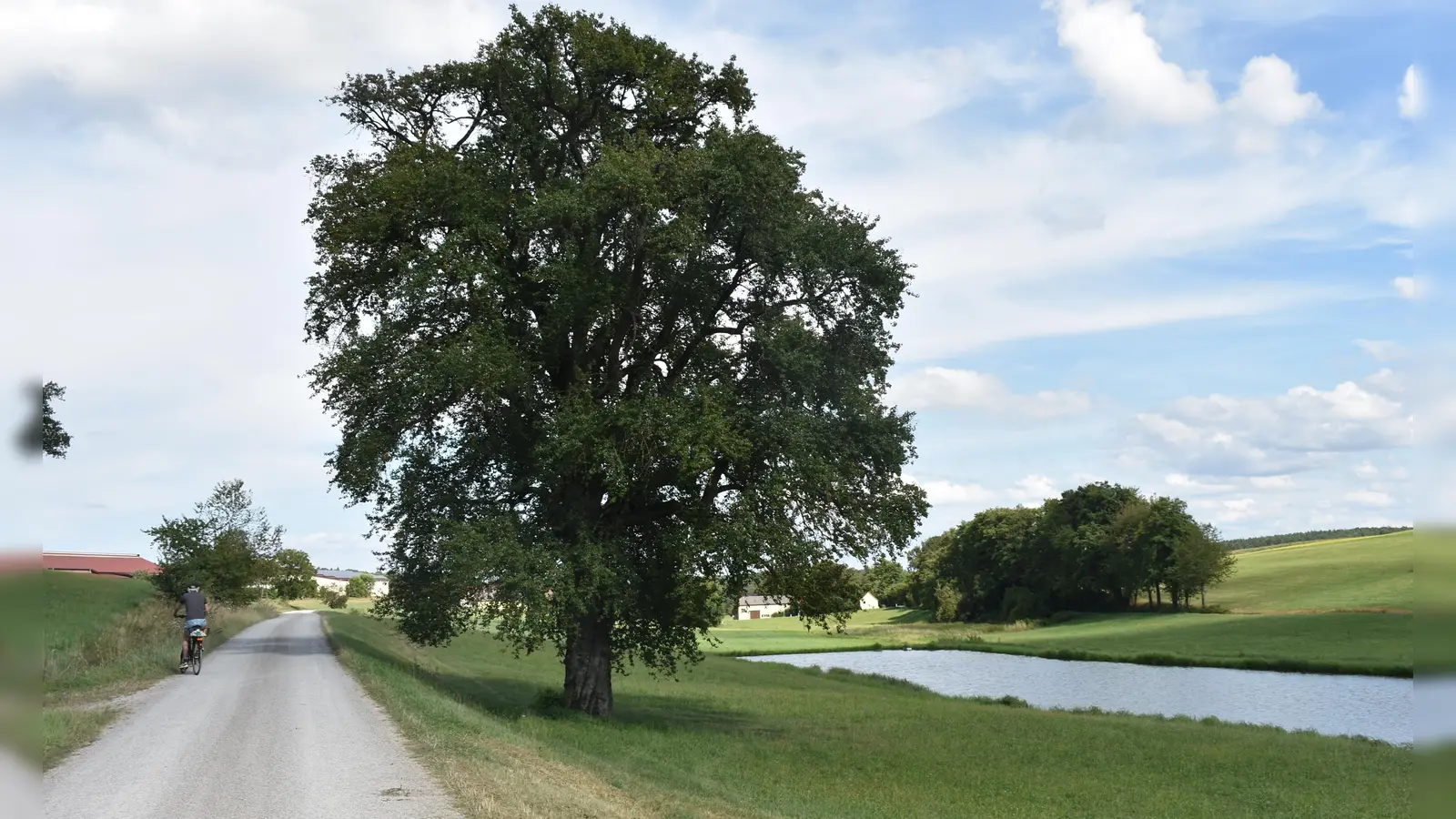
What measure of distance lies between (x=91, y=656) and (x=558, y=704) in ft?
40.1

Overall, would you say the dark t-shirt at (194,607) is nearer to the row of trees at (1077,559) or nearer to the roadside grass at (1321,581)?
the row of trees at (1077,559)

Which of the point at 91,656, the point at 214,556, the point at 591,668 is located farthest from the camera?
the point at 214,556

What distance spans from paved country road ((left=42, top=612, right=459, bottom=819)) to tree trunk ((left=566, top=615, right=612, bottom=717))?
7015 mm

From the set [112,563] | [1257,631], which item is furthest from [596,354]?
[112,563]

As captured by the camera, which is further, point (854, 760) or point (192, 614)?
point (192, 614)

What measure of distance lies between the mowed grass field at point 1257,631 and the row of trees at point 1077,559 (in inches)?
164

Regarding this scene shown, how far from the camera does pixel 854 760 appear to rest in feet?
79.2

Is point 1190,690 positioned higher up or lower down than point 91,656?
lower down

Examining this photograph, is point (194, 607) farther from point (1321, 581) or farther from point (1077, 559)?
point (1321, 581)

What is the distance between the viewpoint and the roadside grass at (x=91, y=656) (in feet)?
43.0

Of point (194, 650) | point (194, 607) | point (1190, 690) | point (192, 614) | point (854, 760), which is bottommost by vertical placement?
point (1190, 690)

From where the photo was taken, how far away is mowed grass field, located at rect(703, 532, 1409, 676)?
5978cm

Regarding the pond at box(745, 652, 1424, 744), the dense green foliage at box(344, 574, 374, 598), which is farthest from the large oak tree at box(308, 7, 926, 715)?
the dense green foliage at box(344, 574, 374, 598)

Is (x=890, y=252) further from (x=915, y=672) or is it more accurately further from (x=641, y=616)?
(x=915, y=672)
